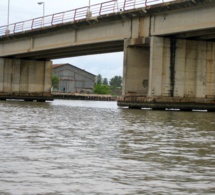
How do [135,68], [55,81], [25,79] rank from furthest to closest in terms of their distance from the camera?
1. [55,81]
2. [25,79]
3. [135,68]

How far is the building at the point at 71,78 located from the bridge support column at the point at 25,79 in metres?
82.3

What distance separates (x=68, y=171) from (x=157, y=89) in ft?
104

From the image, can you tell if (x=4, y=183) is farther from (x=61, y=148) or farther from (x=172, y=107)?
(x=172, y=107)

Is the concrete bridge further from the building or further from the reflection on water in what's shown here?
the building

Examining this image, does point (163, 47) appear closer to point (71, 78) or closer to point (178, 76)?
point (178, 76)

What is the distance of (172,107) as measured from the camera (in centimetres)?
3969

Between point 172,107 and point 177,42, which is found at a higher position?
point 177,42

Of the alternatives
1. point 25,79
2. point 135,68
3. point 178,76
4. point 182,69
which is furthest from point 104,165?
point 25,79

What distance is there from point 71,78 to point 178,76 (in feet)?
381

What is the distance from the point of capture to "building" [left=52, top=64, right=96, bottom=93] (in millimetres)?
152500

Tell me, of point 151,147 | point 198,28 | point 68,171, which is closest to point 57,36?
point 198,28

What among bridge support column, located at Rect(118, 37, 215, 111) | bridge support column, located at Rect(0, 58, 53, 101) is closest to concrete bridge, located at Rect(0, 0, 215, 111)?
bridge support column, located at Rect(118, 37, 215, 111)

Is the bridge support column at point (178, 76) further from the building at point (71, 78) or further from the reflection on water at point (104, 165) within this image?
→ the building at point (71, 78)

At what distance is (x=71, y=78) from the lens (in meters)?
155
